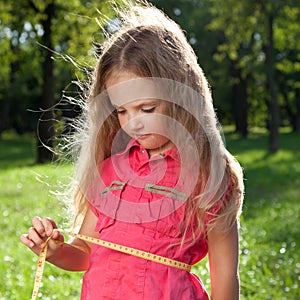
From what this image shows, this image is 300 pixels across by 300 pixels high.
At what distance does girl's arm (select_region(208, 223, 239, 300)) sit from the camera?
2428mm

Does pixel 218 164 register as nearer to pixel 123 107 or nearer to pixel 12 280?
pixel 123 107

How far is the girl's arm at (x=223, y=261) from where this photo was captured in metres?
2.43

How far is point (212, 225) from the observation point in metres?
2.39

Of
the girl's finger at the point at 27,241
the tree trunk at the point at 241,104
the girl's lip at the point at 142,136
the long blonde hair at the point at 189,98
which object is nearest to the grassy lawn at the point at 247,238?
the girl's finger at the point at 27,241

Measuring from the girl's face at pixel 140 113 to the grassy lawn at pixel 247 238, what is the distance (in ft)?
1.78

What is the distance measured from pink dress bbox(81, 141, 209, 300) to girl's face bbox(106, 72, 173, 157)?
0.19ft

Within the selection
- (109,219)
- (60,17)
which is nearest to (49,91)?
(60,17)

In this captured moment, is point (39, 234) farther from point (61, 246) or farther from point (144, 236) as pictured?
point (144, 236)

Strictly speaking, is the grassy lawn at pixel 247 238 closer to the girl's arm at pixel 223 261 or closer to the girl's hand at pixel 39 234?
the girl's hand at pixel 39 234

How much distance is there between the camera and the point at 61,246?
2.56 m

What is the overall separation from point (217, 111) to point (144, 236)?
539cm

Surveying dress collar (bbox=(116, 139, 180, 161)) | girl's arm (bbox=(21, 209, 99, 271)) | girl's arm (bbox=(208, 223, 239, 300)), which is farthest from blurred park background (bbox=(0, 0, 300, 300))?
girl's arm (bbox=(208, 223, 239, 300))

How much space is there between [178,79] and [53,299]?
3.00 meters

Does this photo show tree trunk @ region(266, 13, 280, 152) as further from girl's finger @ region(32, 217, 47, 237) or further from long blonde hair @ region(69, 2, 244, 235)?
girl's finger @ region(32, 217, 47, 237)
